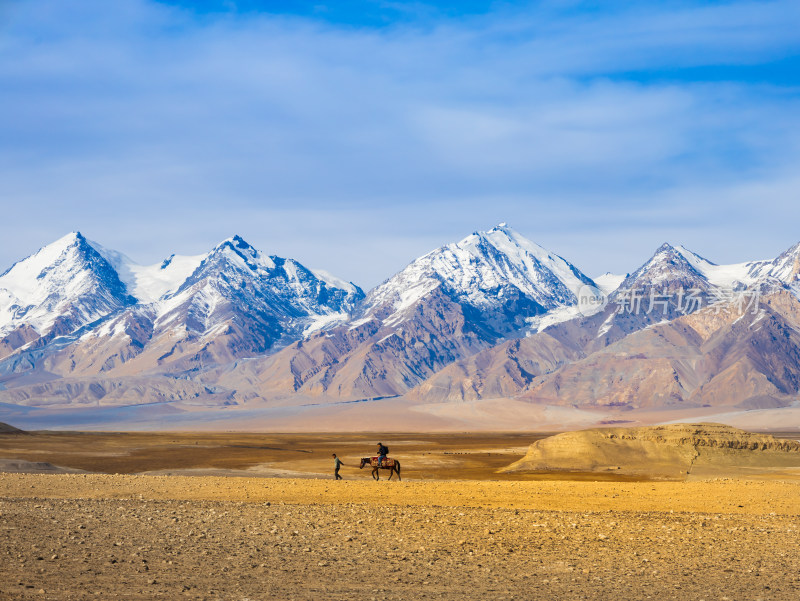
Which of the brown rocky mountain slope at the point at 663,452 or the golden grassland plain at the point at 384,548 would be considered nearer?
the golden grassland plain at the point at 384,548

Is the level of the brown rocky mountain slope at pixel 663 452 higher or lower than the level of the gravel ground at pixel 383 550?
lower

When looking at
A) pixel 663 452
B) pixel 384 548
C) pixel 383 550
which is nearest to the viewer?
pixel 383 550

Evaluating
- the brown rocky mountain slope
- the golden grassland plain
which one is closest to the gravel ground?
the golden grassland plain

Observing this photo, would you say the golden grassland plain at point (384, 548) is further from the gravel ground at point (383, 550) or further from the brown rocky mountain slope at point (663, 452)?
the brown rocky mountain slope at point (663, 452)

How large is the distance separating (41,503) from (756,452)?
56.3 m

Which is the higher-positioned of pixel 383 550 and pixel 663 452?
pixel 383 550

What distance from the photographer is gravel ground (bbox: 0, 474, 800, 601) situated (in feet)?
54.4

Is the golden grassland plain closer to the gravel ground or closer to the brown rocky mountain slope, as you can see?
the gravel ground

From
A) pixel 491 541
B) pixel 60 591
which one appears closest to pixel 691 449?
pixel 491 541

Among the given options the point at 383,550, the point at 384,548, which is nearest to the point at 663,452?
the point at 384,548

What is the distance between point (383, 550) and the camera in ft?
66.4

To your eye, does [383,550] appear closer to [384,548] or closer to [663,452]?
[384,548]

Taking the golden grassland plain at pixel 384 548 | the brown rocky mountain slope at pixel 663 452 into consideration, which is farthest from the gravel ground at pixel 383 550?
the brown rocky mountain slope at pixel 663 452

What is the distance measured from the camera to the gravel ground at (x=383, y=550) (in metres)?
16.6
